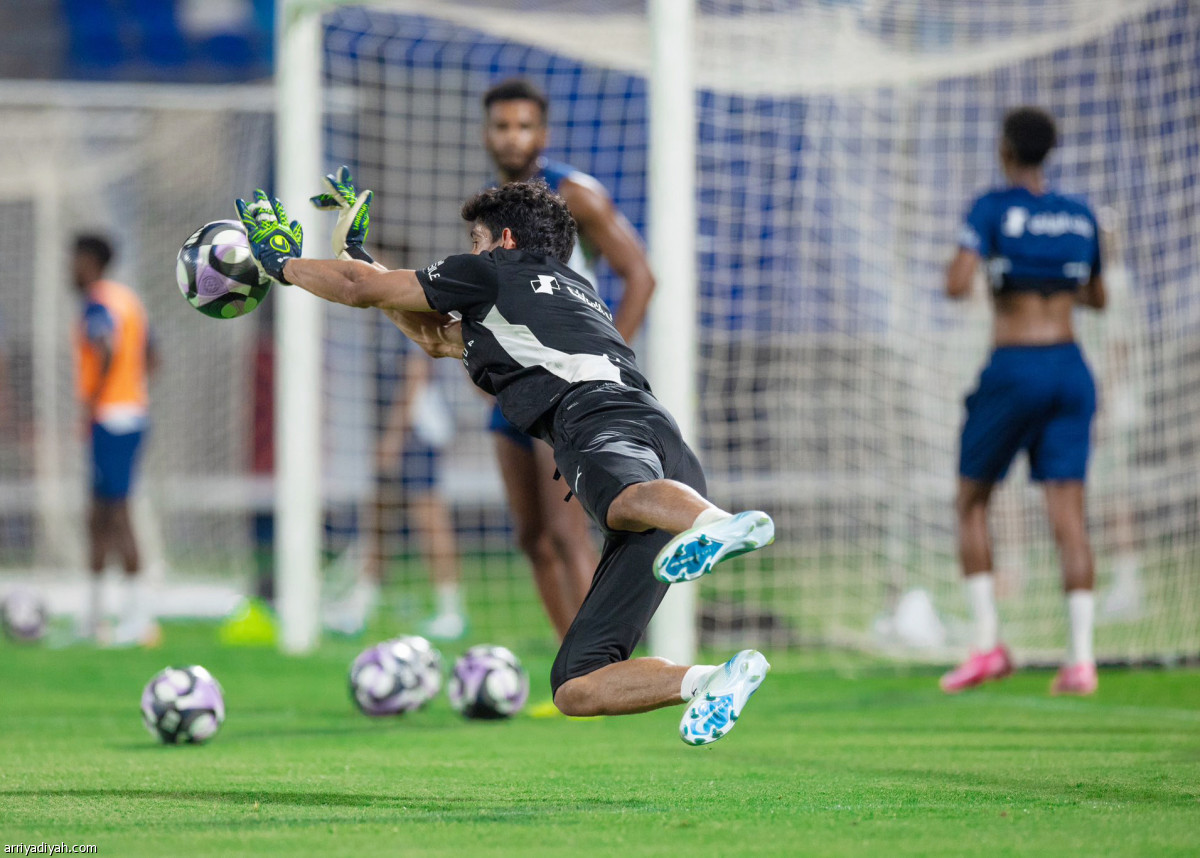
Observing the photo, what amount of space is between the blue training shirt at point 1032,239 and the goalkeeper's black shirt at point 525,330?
3345 millimetres

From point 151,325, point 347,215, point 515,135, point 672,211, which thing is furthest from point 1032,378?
point 151,325

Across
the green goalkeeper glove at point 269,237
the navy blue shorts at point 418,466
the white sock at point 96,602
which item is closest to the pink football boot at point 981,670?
the green goalkeeper glove at point 269,237

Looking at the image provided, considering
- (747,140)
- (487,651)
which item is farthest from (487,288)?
(747,140)

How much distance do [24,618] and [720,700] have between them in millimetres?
8476

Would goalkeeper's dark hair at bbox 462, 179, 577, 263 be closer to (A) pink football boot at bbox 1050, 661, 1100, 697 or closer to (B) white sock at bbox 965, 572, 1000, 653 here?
(B) white sock at bbox 965, 572, 1000, 653

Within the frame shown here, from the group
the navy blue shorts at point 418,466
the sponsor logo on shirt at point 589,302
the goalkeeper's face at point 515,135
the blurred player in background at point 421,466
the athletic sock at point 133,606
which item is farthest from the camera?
the navy blue shorts at point 418,466

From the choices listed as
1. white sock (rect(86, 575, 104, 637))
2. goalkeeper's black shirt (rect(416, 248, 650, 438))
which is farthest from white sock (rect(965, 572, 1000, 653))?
white sock (rect(86, 575, 104, 637))

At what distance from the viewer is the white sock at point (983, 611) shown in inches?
301

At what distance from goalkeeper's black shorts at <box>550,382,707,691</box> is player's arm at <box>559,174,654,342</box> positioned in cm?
211

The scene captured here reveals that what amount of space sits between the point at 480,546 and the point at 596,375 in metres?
14.3

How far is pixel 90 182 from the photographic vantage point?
1552 cm

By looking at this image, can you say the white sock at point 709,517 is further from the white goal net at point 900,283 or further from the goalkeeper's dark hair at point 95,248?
the goalkeeper's dark hair at point 95,248

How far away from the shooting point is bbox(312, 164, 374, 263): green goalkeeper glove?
5.07m

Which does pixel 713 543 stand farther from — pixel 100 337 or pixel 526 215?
pixel 100 337
